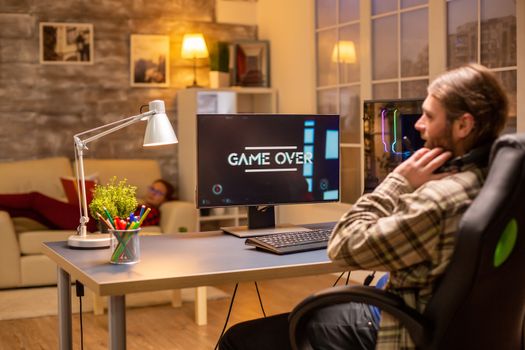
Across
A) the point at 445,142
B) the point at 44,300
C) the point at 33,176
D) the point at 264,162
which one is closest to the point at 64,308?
the point at 264,162

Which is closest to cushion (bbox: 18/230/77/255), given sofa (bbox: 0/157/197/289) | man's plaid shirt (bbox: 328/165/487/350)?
sofa (bbox: 0/157/197/289)

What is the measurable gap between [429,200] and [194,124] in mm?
4771

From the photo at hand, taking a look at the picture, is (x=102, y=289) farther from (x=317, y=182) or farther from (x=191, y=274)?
(x=317, y=182)

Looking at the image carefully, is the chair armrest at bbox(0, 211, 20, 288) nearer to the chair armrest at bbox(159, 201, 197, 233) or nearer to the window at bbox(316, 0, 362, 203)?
the chair armrest at bbox(159, 201, 197, 233)

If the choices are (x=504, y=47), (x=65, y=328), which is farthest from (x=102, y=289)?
(x=504, y=47)

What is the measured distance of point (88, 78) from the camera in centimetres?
656

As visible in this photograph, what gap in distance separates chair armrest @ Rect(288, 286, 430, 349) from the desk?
0.27 metres

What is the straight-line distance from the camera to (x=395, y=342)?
1.88 m

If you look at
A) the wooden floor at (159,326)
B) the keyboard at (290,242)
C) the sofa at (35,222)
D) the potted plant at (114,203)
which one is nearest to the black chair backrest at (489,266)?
the keyboard at (290,242)

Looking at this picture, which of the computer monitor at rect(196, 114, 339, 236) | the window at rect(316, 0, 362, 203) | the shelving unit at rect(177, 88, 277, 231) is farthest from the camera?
the shelving unit at rect(177, 88, 277, 231)

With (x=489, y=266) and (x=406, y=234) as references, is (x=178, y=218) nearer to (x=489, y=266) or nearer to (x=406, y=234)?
(x=406, y=234)

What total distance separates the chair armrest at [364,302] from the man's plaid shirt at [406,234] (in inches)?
1.4

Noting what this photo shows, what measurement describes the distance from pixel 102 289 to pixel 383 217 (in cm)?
75

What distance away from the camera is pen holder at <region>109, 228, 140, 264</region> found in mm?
2361
